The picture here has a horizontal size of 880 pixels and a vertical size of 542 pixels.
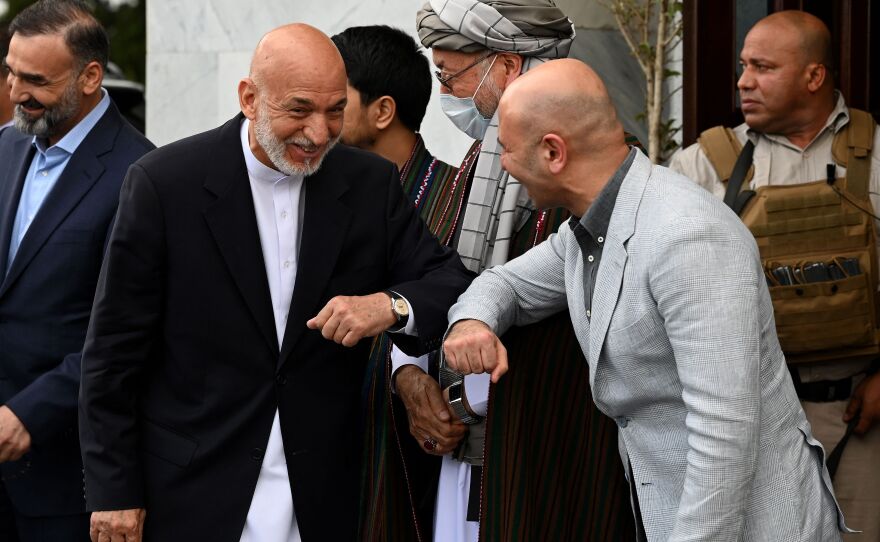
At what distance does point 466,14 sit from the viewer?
3.62m

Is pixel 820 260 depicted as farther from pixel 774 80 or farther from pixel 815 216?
pixel 774 80

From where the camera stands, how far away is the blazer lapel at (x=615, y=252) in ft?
9.01

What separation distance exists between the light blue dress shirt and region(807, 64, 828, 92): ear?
237cm

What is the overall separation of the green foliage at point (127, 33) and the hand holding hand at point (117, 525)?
18.4 meters

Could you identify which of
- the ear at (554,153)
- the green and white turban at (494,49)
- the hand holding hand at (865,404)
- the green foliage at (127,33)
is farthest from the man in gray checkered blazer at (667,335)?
the green foliage at (127,33)

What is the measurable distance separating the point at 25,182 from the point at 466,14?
158 centimetres

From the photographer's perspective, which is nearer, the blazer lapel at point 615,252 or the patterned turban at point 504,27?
the blazer lapel at point 615,252

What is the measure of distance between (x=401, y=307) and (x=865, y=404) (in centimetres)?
182

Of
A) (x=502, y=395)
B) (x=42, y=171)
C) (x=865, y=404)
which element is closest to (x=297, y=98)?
(x=502, y=395)

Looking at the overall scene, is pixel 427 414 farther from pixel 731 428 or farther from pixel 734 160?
pixel 734 160

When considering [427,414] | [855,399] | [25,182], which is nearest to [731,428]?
[427,414]

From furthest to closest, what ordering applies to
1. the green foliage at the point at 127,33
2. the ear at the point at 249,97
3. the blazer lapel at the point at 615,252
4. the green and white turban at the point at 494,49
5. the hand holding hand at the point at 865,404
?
the green foliage at the point at 127,33
the hand holding hand at the point at 865,404
the green and white turban at the point at 494,49
the ear at the point at 249,97
the blazer lapel at the point at 615,252

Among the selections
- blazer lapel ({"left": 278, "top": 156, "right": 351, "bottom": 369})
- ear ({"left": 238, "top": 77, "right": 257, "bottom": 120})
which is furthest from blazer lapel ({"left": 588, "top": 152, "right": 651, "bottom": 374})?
ear ({"left": 238, "top": 77, "right": 257, "bottom": 120})

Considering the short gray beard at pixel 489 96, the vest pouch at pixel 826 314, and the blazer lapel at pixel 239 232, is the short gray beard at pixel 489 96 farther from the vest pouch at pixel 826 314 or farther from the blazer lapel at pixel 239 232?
the vest pouch at pixel 826 314
